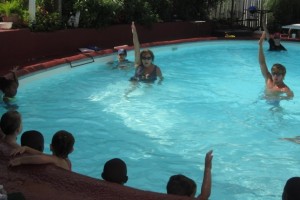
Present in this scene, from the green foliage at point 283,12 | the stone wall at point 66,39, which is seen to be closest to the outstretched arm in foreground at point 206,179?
the stone wall at point 66,39

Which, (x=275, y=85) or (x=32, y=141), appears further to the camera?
(x=275, y=85)

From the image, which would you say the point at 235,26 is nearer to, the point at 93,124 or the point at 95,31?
the point at 95,31

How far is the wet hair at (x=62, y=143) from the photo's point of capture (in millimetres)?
3846

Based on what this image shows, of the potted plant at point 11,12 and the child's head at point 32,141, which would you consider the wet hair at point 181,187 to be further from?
the potted plant at point 11,12

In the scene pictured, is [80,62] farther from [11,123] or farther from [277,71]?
[11,123]

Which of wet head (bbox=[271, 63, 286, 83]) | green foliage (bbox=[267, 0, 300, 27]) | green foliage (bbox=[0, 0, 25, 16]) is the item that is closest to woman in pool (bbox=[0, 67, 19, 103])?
green foliage (bbox=[0, 0, 25, 16])

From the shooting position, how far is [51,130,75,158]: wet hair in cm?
385

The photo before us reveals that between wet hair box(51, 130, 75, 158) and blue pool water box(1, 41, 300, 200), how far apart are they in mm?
1543

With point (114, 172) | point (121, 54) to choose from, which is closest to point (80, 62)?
point (121, 54)

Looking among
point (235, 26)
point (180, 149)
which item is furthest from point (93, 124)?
point (235, 26)

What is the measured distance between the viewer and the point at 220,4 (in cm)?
2133

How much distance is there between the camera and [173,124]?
750 centimetres

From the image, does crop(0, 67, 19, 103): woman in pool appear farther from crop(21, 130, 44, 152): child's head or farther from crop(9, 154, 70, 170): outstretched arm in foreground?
crop(9, 154, 70, 170): outstretched arm in foreground

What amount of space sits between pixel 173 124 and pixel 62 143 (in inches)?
149
